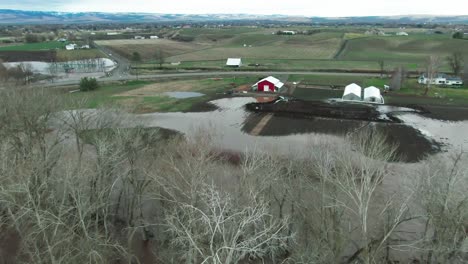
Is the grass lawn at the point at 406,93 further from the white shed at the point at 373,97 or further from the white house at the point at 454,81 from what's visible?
the white house at the point at 454,81

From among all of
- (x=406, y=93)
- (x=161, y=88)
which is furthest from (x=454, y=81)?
(x=161, y=88)

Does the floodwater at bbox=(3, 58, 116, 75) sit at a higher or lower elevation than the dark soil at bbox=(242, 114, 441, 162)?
higher

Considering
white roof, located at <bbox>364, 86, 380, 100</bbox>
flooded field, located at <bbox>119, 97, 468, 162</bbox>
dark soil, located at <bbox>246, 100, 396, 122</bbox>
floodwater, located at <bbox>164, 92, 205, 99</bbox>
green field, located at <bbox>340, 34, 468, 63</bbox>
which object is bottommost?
flooded field, located at <bbox>119, 97, 468, 162</bbox>

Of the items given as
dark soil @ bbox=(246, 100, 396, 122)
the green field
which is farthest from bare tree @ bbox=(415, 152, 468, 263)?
the green field

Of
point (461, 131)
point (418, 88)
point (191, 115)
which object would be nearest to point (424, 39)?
point (418, 88)

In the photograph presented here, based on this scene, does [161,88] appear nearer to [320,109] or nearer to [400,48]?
[320,109]

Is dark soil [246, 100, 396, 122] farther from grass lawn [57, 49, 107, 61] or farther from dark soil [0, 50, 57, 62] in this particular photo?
→ dark soil [0, 50, 57, 62]
